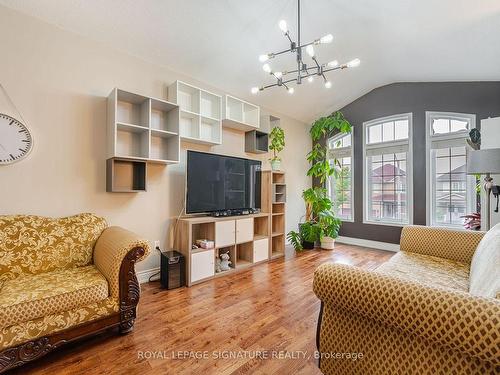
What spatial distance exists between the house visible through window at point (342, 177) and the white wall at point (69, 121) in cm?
361

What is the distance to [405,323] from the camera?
0.99 meters

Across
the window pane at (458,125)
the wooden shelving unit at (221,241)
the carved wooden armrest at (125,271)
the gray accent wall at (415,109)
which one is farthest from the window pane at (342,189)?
the carved wooden armrest at (125,271)

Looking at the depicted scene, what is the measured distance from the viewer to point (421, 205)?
4.22 m

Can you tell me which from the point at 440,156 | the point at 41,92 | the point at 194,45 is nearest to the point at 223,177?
the point at 194,45

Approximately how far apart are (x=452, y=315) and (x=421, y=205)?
403cm

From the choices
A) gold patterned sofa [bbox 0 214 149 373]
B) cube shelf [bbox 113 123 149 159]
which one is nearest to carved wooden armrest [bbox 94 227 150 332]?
gold patterned sofa [bbox 0 214 149 373]

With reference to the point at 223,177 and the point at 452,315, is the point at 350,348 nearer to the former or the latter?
the point at 452,315

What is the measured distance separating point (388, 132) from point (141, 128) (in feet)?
14.2

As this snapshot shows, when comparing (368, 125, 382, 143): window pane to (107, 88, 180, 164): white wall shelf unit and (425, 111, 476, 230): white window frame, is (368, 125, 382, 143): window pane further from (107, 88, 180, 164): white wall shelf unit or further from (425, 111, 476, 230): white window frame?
(107, 88, 180, 164): white wall shelf unit

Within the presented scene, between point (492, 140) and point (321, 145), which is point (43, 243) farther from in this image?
point (321, 145)

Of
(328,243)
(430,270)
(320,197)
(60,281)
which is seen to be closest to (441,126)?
(320,197)

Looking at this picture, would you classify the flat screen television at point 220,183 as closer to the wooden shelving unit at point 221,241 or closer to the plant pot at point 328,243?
the wooden shelving unit at point 221,241

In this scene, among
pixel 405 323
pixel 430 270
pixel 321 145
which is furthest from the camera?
pixel 321 145

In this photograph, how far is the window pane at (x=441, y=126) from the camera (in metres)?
4.08
